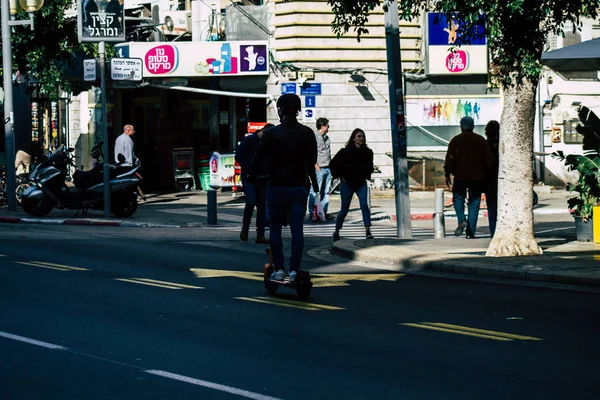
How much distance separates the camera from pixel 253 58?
98.1ft

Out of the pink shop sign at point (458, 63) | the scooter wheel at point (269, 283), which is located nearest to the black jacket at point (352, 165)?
the scooter wheel at point (269, 283)

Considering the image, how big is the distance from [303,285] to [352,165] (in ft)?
21.9

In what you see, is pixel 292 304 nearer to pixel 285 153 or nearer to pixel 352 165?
pixel 285 153

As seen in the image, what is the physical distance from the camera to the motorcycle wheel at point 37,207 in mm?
23172

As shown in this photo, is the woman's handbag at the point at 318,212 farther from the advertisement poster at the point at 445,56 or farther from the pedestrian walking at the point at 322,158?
the advertisement poster at the point at 445,56

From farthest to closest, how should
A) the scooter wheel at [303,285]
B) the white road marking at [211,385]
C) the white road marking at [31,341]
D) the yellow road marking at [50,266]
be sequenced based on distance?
the yellow road marking at [50,266], the scooter wheel at [303,285], the white road marking at [31,341], the white road marking at [211,385]

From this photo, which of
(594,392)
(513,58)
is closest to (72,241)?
(513,58)

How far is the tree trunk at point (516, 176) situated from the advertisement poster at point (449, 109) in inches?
614

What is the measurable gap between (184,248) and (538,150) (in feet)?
54.3

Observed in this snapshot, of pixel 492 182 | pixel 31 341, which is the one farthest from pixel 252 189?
pixel 31 341

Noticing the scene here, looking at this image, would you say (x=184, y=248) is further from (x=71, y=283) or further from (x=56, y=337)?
(x=56, y=337)

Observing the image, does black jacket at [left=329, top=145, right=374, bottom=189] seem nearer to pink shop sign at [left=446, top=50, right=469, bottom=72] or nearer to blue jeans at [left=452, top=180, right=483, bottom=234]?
blue jeans at [left=452, top=180, right=483, bottom=234]

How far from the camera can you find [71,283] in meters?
12.3

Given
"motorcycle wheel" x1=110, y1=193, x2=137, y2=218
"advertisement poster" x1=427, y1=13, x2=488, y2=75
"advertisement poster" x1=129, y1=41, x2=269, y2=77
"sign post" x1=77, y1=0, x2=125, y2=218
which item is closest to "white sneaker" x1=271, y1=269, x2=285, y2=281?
"sign post" x1=77, y1=0, x2=125, y2=218
